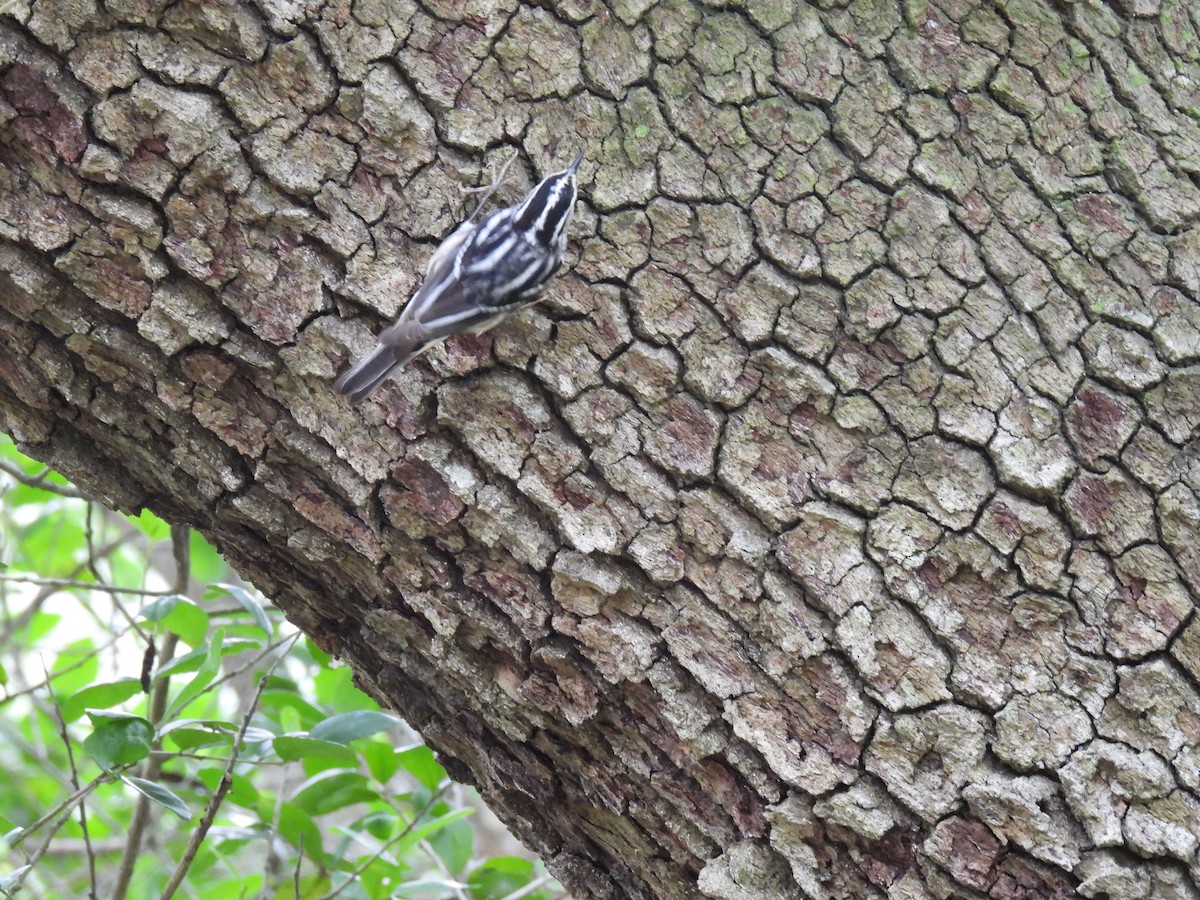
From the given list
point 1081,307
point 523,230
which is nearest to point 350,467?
point 523,230

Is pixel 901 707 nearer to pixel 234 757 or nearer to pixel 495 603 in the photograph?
pixel 495 603

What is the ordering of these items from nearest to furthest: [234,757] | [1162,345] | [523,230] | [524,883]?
[1162,345]
[523,230]
[234,757]
[524,883]

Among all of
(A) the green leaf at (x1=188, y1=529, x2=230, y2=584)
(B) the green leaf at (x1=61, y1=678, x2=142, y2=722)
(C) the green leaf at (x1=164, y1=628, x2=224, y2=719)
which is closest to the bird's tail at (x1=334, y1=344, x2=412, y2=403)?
(C) the green leaf at (x1=164, y1=628, x2=224, y2=719)

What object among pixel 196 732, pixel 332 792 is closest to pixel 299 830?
pixel 332 792

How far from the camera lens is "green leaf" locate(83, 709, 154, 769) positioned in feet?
7.91

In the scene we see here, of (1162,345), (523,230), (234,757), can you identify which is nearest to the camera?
(1162,345)

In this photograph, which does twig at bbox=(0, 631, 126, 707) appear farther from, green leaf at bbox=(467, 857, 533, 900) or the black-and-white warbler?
the black-and-white warbler

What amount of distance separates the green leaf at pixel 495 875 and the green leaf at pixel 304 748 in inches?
26.2

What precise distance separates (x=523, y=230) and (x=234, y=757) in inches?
60.3

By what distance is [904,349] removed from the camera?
209 centimetres

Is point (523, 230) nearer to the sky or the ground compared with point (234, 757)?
nearer to the sky

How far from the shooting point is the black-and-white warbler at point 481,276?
2076mm

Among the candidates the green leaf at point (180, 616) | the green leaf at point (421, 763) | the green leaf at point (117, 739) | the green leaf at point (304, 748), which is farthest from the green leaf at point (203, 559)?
the green leaf at point (117, 739)

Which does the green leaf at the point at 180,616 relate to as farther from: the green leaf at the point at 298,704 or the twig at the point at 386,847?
the twig at the point at 386,847
